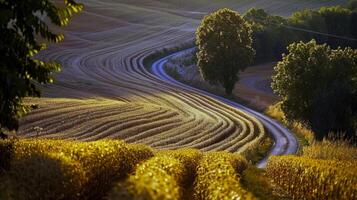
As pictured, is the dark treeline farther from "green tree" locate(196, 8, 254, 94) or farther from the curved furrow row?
"green tree" locate(196, 8, 254, 94)

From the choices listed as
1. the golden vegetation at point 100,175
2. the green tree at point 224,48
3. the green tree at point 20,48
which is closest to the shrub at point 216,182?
the golden vegetation at point 100,175

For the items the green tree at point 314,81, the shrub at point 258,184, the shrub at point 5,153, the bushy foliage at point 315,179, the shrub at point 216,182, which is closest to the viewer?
the shrub at point 216,182

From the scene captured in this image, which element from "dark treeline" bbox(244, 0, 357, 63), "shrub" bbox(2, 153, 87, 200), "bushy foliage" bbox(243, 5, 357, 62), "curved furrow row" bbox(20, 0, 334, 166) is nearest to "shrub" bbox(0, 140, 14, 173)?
"shrub" bbox(2, 153, 87, 200)

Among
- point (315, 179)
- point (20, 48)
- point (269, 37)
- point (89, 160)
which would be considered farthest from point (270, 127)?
point (269, 37)

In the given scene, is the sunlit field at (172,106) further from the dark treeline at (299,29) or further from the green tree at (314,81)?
the dark treeline at (299,29)

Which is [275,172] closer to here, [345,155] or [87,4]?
[345,155]

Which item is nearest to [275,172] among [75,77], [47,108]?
[47,108]
